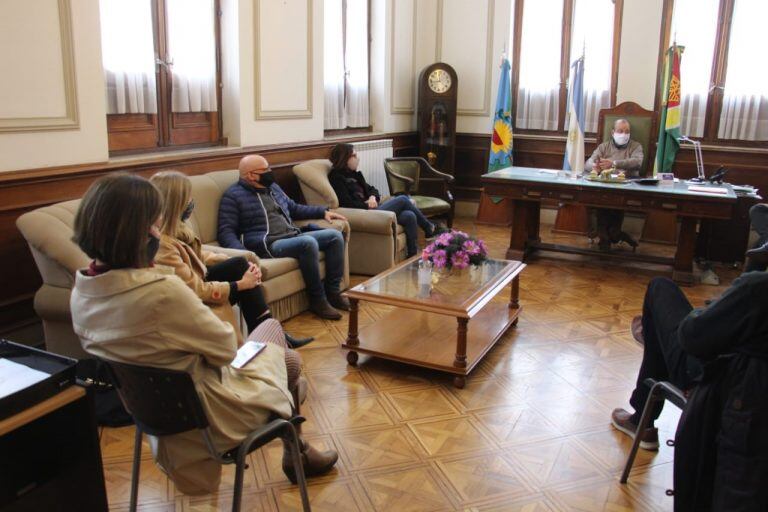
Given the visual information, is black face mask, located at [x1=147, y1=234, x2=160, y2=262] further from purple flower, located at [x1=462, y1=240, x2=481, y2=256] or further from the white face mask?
the white face mask

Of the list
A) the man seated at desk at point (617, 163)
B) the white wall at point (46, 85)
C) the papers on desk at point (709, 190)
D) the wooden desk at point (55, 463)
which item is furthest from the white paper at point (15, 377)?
the man seated at desk at point (617, 163)

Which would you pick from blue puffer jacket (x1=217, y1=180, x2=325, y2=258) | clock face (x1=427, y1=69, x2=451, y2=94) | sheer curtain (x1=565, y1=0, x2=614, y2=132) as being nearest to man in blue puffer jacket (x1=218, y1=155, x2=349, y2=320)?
blue puffer jacket (x1=217, y1=180, x2=325, y2=258)

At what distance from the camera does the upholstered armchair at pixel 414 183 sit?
5.75m

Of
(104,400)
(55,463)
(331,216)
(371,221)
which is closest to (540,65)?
(371,221)

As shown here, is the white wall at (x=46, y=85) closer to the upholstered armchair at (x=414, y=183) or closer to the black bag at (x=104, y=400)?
the black bag at (x=104, y=400)

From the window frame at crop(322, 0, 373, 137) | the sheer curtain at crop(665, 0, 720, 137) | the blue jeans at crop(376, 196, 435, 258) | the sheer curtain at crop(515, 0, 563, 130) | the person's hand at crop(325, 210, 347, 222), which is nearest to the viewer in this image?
the person's hand at crop(325, 210, 347, 222)

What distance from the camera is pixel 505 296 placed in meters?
4.50

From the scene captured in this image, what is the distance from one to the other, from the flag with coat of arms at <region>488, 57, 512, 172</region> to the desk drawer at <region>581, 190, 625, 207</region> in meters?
1.84

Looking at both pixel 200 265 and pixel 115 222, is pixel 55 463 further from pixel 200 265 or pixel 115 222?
pixel 200 265

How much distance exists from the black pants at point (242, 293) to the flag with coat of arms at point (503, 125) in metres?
4.12

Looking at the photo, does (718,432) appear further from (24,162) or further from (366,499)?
(24,162)

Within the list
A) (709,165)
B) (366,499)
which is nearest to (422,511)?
(366,499)

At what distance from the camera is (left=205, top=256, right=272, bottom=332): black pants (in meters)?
3.14

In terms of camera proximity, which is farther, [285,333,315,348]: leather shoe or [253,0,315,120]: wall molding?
[253,0,315,120]: wall molding
